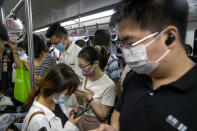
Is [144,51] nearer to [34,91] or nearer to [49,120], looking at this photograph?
[49,120]

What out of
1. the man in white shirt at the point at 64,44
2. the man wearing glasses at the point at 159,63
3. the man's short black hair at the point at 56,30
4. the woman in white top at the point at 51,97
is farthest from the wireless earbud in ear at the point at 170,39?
the man's short black hair at the point at 56,30

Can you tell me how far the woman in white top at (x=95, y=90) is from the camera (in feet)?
5.48

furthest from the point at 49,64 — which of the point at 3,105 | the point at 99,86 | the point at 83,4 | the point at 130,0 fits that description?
the point at 83,4

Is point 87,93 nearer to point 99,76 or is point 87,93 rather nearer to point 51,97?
point 99,76

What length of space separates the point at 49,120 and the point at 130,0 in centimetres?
107

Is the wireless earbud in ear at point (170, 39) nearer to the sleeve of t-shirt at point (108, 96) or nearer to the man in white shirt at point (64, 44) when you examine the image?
the sleeve of t-shirt at point (108, 96)

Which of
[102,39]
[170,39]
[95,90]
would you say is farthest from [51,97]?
[102,39]

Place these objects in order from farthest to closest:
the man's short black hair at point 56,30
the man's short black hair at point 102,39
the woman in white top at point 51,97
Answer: the man's short black hair at point 102,39 < the man's short black hair at point 56,30 < the woman in white top at point 51,97

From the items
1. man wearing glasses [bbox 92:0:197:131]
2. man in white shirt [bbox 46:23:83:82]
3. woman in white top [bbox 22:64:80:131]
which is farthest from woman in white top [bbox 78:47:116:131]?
man wearing glasses [bbox 92:0:197:131]

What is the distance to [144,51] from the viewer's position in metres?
0.85

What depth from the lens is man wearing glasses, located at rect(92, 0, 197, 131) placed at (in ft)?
→ 2.42

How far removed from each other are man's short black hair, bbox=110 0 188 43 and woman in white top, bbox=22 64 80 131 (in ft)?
2.80

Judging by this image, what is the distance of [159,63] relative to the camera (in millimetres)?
→ 829

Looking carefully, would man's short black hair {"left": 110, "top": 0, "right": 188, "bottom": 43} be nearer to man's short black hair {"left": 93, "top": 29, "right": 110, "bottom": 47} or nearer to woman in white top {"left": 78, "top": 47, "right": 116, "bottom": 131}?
woman in white top {"left": 78, "top": 47, "right": 116, "bottom": 131}
